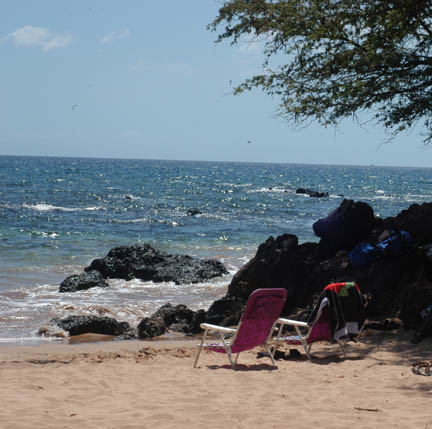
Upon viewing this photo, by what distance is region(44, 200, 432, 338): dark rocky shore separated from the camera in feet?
31.5

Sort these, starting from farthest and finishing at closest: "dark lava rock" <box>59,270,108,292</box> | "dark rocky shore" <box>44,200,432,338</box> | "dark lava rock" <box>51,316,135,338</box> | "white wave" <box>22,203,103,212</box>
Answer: "white wave" <box>22,203,103,212</box> → "dark lava rock" <box>59,270,108,292</box> → "dark lava rock" <box>51,316,135,338</box> → "dark rocky shore" <box>44,200,432,338</box>

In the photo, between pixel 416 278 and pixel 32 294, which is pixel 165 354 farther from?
pixel 32 294

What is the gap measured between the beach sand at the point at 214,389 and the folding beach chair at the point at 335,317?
28cm

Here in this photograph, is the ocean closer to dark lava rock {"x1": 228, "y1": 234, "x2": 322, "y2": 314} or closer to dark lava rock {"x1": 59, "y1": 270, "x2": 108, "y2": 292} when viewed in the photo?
dark lava rock {"x1": 59, "y1": 270, "x2": 108, "y2": 292}

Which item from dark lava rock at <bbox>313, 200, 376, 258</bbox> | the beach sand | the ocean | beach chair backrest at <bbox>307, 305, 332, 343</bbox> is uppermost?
dark lava rock at <bbox>313, 200, 376, 258</bbox>

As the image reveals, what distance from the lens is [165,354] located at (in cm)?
827

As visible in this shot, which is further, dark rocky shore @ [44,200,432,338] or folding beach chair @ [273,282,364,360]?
dark rocky shore @ [44,200,432,338]

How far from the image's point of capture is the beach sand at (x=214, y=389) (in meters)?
4.97

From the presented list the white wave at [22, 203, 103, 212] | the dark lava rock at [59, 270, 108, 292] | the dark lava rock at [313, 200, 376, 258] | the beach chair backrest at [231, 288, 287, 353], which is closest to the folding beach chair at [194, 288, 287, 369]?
the beach chair backrest at [231, 288, 287, 353]

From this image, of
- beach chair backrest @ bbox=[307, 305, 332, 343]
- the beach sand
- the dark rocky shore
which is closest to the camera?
the beach sand

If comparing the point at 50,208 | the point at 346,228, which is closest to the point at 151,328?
the point at 346,228

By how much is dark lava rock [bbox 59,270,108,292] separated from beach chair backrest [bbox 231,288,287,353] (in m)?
7.45

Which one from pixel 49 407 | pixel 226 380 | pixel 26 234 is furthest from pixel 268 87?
pixel 26 234

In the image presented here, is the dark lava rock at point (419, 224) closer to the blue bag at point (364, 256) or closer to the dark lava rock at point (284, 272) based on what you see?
the blue bag at point (364, 256)
